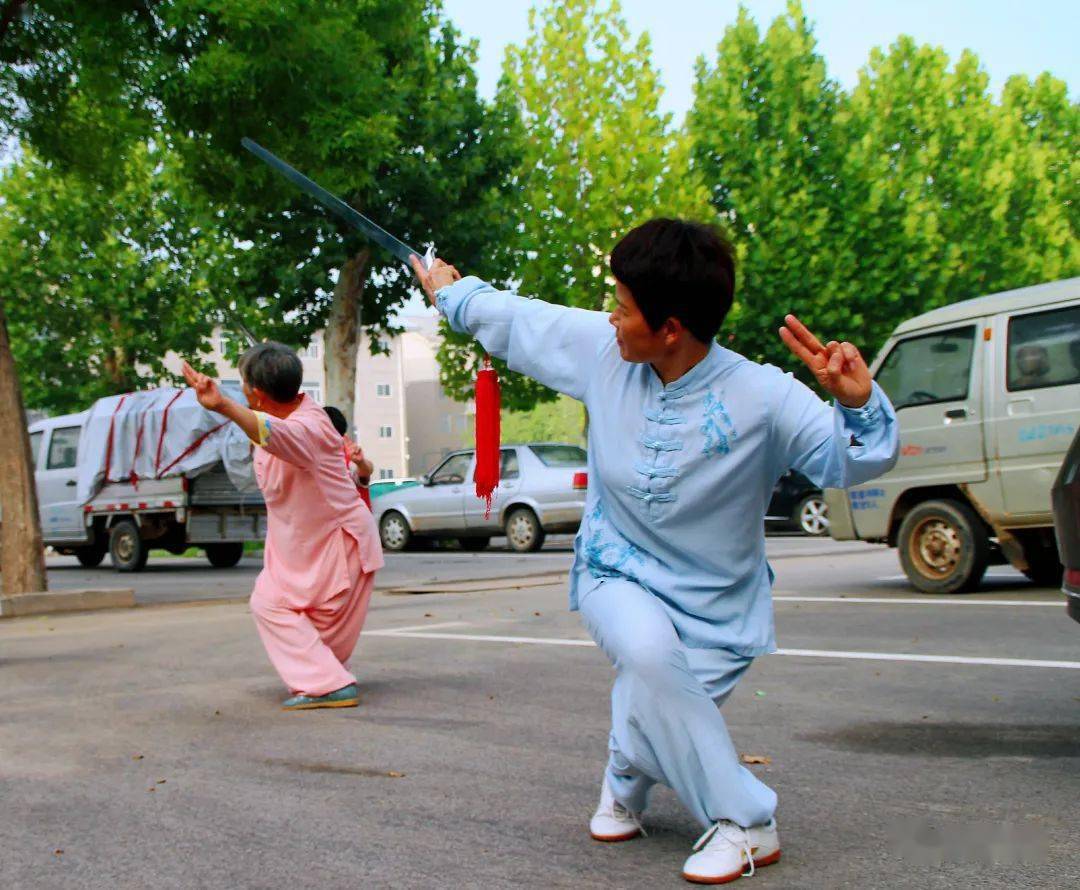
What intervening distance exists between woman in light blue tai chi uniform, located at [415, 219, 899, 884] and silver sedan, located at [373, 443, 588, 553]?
1669cm

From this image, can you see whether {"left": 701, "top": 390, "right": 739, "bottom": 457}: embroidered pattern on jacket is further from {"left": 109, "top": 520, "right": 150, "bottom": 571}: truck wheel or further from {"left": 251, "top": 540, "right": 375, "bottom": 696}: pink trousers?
{"left": 109, "top": 520, "right": 150, "bottom": 571}: truck wheel

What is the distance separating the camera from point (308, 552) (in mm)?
6871

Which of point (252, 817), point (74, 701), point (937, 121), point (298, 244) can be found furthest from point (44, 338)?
point (252, 817)

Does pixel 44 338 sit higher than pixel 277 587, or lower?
higher

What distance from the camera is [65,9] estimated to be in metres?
12.8

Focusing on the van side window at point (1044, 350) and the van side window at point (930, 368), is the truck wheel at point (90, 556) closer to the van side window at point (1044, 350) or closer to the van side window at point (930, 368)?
the van side window at point (930, 368)

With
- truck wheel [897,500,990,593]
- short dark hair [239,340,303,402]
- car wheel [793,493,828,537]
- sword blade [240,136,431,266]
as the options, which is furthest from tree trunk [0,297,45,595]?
car wheel [793,493,828,537]

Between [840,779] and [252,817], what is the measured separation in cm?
191

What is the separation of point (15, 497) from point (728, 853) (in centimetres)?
1036

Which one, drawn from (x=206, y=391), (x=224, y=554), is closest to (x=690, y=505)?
(x=206, y=391)

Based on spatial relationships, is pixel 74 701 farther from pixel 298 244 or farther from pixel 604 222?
pixel 604 222

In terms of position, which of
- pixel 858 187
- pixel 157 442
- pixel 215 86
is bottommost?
pixel 157 442

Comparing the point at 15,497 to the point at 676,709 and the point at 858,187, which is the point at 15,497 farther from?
the point at 858,187

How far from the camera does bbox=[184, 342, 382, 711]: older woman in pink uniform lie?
6637mm
